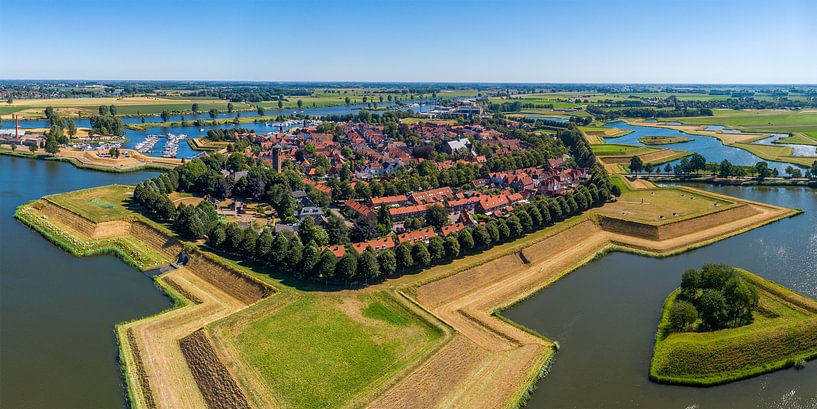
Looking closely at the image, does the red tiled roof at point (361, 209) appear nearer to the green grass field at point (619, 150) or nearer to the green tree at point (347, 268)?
the green tree at point (347, 268)

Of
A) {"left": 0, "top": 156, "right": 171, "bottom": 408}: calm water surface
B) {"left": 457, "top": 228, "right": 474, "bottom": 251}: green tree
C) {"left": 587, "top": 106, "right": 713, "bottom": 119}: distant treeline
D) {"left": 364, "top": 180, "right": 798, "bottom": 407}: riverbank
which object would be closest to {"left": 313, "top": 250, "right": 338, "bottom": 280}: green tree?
{"left": 364, "top": 180, "right": 798, "bottom": 407}: riverbank

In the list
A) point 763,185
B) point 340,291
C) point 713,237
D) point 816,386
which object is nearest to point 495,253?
point 340,291

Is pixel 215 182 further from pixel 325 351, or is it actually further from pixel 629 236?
pixel 629 236

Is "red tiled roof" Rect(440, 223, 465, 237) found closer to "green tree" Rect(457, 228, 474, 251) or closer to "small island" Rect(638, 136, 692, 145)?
"green tree" Rect(457, 228, 474, 251)

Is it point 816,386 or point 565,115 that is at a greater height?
point 565,115

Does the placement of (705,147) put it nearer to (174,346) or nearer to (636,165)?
(636,165)

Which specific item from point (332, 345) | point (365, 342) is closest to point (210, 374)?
point (332, 345)

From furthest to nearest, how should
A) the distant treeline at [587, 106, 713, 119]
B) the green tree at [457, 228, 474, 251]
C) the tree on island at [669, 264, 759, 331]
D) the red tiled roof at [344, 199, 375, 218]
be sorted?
the distant treeline at [587, 106, 713, 119], the red tiled roof at [344, 199, 375, 218], the green tree at [457, 228, 474, 251], the tree on island at [669, 264, 759, 331]

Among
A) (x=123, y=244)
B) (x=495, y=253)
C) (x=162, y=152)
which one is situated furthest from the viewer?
(x=162, y=152)
